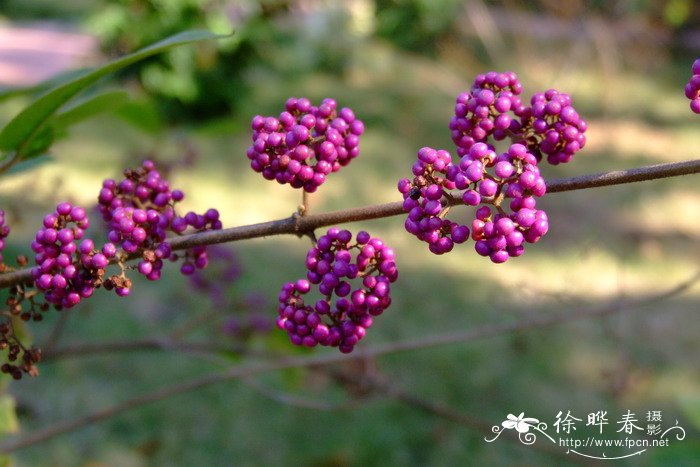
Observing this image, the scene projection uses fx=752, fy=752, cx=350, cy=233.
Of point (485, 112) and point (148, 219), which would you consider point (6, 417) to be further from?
point (485, 112)

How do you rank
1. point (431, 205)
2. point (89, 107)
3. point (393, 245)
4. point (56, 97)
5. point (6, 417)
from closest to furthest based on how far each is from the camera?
point (431, 205) < point (56, 97) < point (89, 107) < point (6, 417) < point (393, 245)

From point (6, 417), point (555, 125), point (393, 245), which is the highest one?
point (393, 245)

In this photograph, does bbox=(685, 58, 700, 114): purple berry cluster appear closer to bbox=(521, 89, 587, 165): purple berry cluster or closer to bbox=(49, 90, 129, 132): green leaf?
bbox=(521, 89, 587, 165): purple berry cluster

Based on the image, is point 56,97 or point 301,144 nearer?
point 301,144

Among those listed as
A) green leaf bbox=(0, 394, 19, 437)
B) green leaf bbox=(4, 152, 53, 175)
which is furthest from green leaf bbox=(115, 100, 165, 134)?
green leaf bbox=(0, 394, 19, 437)

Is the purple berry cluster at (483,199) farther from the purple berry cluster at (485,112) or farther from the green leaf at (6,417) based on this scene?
the green leaf at (6,417)

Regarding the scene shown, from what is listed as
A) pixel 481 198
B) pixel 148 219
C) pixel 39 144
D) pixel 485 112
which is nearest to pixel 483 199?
pixel 481 198

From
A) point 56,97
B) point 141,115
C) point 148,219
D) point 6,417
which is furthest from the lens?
point 141,115

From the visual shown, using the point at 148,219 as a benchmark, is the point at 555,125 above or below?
above

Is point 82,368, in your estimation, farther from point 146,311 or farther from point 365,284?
point 365,284
